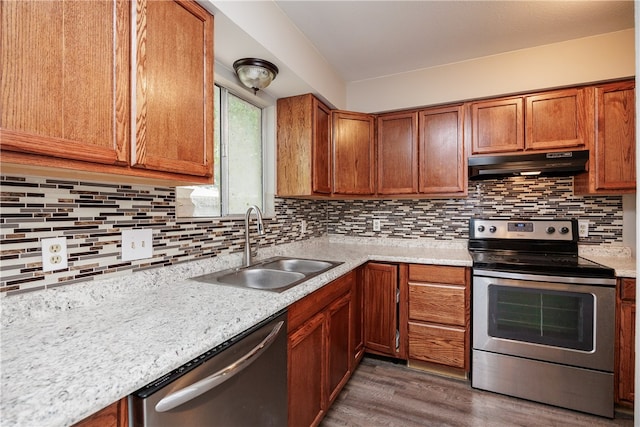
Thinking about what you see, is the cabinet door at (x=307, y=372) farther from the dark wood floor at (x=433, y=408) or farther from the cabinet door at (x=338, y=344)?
the dark wood floor at (x=433, y=408)

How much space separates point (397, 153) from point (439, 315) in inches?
53.9

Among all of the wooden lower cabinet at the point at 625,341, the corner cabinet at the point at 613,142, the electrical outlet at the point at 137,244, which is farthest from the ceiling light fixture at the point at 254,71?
the wooden lower cabinet at the point at 625,341

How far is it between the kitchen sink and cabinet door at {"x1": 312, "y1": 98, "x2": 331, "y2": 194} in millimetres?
591

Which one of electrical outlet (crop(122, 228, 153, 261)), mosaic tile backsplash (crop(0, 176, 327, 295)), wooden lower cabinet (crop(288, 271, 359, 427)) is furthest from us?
wooden lower cabinet (crop(288, 271, 359, 427))

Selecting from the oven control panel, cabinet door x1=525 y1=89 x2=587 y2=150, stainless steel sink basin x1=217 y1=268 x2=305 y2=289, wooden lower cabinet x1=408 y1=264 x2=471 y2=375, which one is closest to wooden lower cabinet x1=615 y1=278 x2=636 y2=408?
the oven control panel

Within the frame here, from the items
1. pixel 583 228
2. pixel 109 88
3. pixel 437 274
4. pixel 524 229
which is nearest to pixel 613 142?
pixel 583 228

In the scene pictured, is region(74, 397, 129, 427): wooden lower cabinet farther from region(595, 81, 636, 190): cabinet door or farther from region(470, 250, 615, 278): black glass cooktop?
region(595, 81, 636, 190): cabinet door

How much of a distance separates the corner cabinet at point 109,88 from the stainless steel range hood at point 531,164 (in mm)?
2031

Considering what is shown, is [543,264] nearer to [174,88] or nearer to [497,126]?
[497,126]

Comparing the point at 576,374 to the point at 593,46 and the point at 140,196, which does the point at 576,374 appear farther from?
the point at 140,196

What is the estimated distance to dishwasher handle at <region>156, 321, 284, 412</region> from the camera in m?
0.75

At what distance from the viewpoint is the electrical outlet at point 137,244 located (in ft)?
4.12

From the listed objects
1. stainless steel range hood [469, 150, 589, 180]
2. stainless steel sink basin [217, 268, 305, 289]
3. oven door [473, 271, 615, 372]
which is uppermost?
stainless steel range hood [469, 150, 589, 180]

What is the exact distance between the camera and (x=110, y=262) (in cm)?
120
